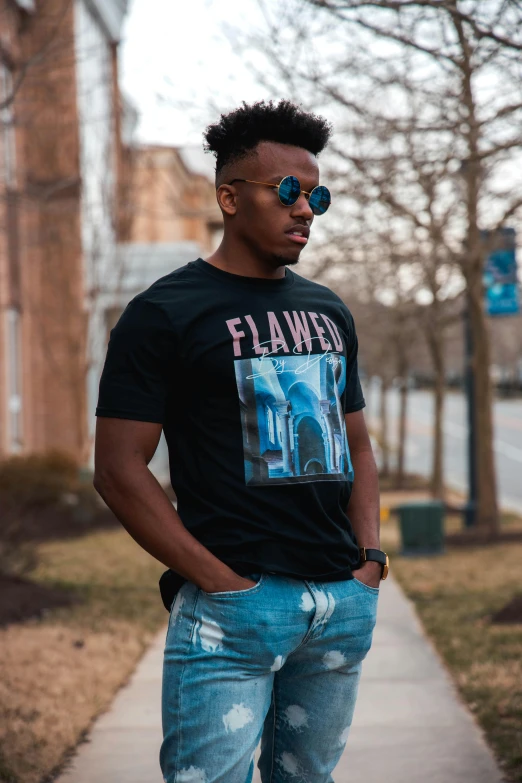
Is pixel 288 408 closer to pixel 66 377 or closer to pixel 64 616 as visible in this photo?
pixel 64 616

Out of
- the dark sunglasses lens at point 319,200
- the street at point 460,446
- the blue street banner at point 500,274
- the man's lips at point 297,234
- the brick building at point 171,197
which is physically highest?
the brick building at point 171,197

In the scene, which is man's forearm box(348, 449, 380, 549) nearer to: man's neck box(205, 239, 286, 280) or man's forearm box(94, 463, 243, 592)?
man's forearm box(94, 463, 243, 592)

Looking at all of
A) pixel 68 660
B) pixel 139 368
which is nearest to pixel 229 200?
pixel 139 368

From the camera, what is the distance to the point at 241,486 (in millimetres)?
2236

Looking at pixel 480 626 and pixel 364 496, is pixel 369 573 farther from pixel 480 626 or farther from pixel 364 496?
pixel 480 626

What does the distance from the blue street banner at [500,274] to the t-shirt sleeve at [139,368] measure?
10037 mm

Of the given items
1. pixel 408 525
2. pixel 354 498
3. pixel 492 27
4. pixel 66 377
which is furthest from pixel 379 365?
pixel 354 498

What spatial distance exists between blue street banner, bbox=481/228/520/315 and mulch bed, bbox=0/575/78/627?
6421mm

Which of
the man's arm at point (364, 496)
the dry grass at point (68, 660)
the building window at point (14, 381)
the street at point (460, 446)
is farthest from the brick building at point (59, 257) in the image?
the man's arm at point (364, 496)

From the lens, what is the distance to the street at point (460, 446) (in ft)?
85.9

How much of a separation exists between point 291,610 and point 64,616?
18.7ft

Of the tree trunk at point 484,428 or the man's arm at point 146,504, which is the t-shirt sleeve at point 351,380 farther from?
the tree trunk at point 484,428

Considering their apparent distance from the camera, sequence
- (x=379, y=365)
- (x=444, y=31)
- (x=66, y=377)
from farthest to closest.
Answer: (x=379, y=365) < (x=66, y=377) < (x=444, y=31)

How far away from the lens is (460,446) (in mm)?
40844
